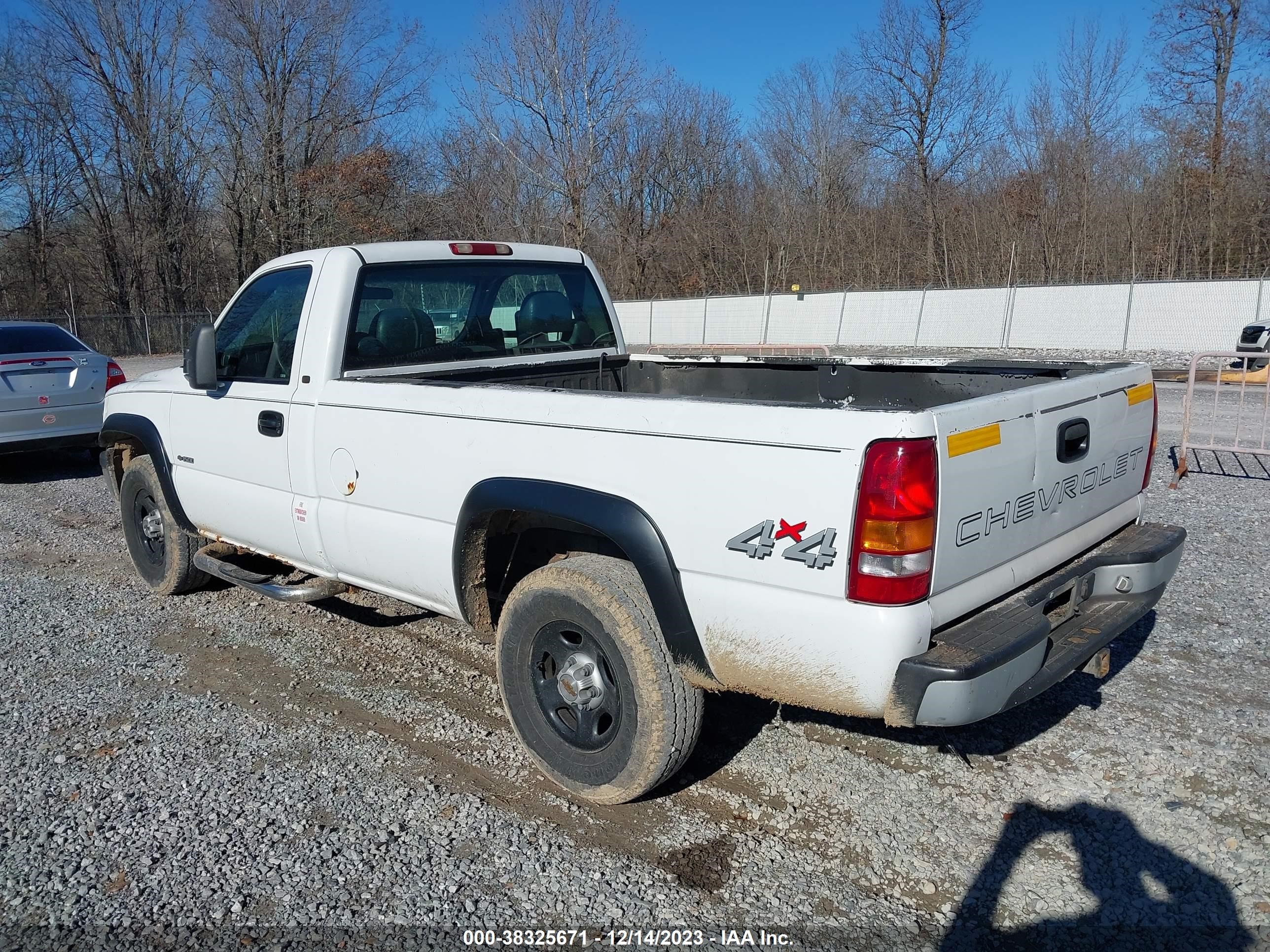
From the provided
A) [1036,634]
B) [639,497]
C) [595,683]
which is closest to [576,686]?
[595,683]

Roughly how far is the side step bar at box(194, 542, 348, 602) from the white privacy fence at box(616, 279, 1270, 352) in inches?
971

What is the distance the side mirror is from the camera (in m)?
4.56

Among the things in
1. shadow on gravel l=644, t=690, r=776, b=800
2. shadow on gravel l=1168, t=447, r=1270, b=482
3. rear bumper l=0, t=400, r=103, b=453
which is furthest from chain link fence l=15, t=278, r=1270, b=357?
shadow on gravel l=644, t=690, r=776, b=800

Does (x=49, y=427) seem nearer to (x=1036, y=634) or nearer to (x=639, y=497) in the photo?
(x=639, y=497)

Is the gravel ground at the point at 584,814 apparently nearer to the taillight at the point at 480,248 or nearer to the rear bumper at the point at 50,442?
the taillight at the point at 480,248

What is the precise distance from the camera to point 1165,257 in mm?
30875

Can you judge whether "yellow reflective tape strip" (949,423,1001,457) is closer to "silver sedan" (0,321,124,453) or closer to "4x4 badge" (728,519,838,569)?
"4x4 badge" (728,519,838,569)

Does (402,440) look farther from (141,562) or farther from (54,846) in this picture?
(141,562)

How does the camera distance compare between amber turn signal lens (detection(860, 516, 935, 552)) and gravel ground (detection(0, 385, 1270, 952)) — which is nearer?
amber turn signal lens (detection(860, 516, 935, 552))

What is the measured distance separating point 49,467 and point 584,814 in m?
9.84

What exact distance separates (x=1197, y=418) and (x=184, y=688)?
12154 millimetres

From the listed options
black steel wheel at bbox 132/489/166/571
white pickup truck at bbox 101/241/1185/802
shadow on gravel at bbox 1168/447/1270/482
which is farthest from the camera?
shadow on gravel at bbox 1168/447/1270/482

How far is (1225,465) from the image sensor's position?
9.28 metres

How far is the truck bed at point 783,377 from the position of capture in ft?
13.4
